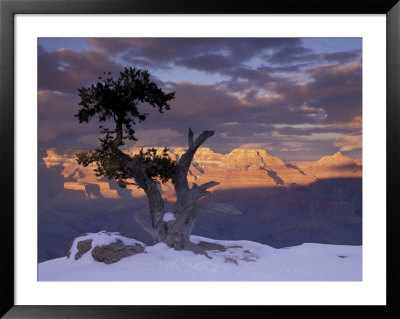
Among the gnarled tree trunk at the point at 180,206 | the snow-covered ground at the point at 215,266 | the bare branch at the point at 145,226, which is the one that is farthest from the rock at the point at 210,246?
the bare branch at the point at 145,226

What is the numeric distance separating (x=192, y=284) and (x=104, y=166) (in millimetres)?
5507

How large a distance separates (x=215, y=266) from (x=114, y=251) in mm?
2891

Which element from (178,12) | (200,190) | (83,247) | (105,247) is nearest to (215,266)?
(200,190)

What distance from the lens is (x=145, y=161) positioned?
12.3 m

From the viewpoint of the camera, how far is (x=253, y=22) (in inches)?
292

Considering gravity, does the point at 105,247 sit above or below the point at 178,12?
below

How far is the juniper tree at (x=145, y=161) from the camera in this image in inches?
459

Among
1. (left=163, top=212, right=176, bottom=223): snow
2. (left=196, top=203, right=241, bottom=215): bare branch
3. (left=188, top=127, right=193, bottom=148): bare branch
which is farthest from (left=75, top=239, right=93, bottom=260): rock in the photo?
(left=188, top=127, right=193, bottom=148): bare branch

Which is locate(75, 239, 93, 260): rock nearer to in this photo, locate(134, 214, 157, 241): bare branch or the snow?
locate(134, 214, 157, 241): bare branch

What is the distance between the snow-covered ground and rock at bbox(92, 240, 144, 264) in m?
0.20

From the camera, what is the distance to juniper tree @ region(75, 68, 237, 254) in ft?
38.2

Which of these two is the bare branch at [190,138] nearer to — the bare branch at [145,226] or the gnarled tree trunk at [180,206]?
the gnarled tree trunk at [180,206]

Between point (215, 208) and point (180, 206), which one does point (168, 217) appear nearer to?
point (180, 206)

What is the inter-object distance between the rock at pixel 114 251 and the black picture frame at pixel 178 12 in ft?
12.8
